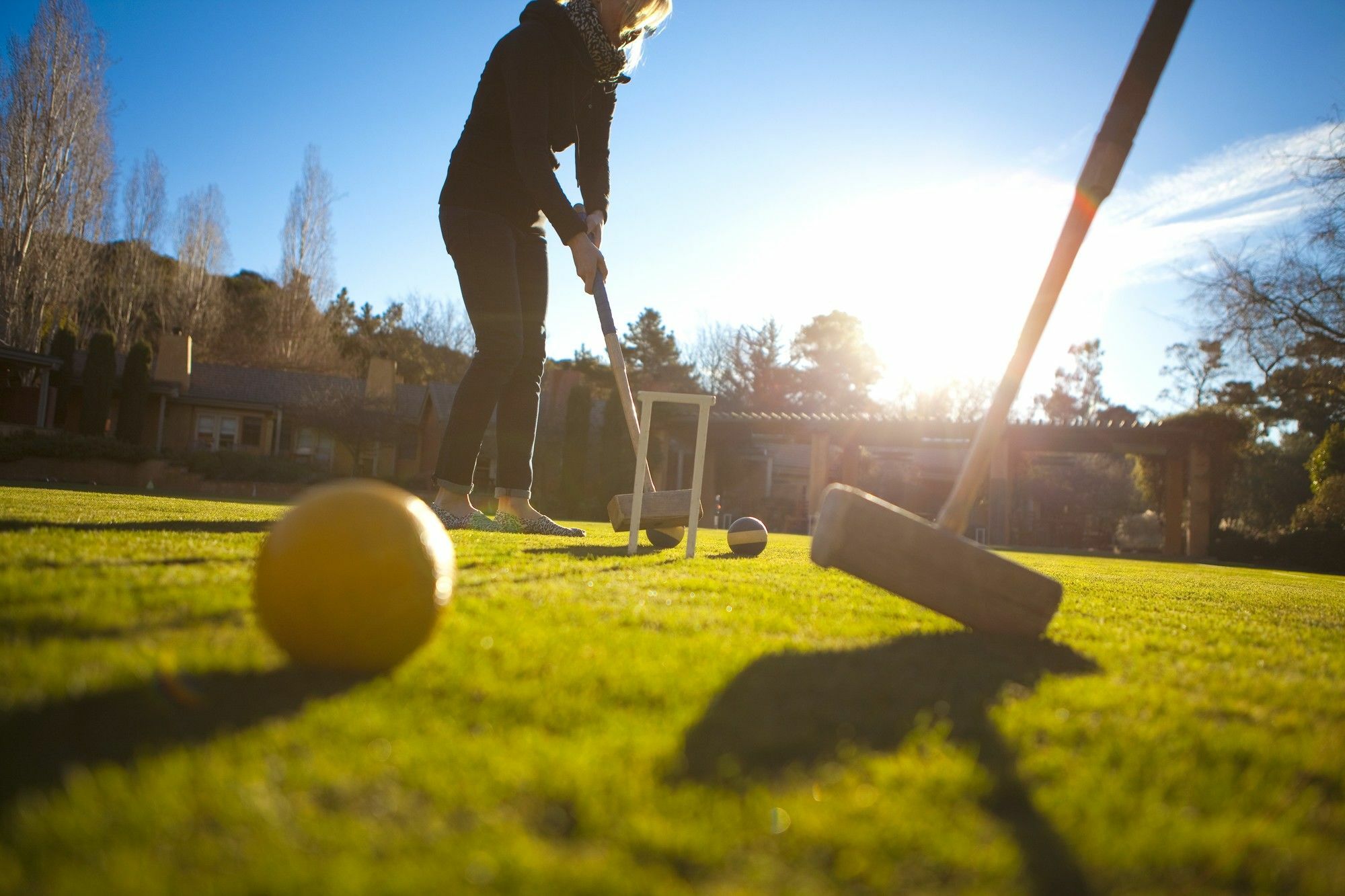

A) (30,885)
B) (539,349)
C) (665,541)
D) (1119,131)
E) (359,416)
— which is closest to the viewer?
(30,885)

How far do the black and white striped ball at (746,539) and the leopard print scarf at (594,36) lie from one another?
3.03 meters

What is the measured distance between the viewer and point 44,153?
98.9 feet

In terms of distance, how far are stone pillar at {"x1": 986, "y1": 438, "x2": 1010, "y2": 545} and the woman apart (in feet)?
66.4

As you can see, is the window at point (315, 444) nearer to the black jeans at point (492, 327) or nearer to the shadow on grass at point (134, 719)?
the black jeans at point (492, 327)

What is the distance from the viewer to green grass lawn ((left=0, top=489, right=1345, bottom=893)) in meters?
0.78

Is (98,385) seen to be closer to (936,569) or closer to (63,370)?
(63,370)

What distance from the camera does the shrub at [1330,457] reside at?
70.1ft

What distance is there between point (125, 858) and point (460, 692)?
61 centimetres

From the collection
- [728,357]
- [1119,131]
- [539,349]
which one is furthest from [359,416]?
[1119,131]

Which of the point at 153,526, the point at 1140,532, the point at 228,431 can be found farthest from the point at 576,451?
the point at 1140,532

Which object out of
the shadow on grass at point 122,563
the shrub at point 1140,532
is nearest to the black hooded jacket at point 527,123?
the shadow on grass at point 122,563

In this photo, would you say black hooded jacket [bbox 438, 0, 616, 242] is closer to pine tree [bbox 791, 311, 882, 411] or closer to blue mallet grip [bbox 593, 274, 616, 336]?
blue mallet grip [bbox 593, 274, 616, 336]

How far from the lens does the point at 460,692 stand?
51.5 inches

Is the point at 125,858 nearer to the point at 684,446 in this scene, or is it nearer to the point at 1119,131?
the point at 1119,131
